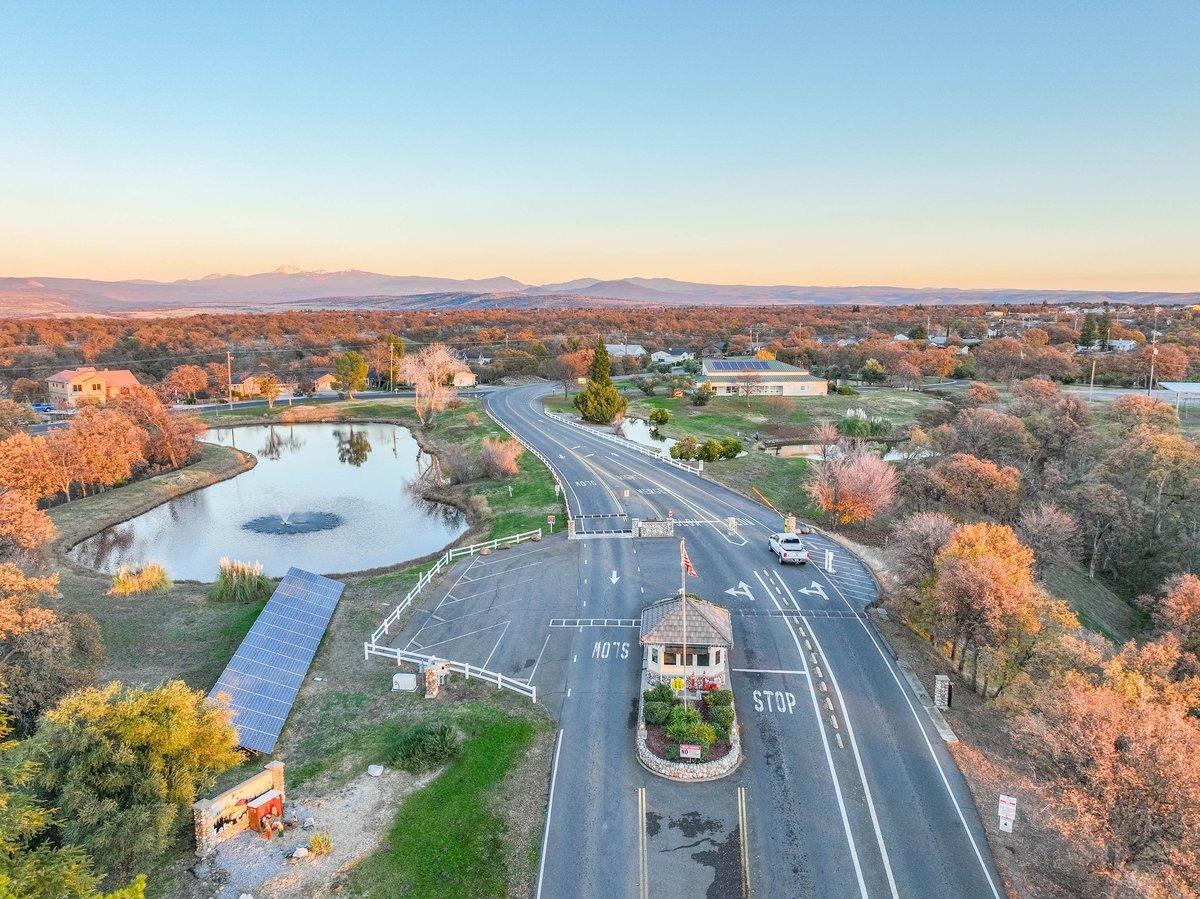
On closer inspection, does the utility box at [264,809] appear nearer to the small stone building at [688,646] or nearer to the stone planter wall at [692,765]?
the stone planter wall at [692,765]

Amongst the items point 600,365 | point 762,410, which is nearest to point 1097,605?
point 600,365

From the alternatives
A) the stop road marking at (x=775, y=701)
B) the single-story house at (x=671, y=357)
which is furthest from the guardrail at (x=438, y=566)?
the single-story house at (x=671, y=357)

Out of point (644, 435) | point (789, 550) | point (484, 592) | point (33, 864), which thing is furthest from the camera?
point (644, 435)

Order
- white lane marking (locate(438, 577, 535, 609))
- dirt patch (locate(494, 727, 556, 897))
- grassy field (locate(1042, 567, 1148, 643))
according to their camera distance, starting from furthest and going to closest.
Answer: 1. grassy field (locate(1042, 567, 1148, 643))
2. white lane marking (locate(438, 577, 535, 609))
3. dirt patch (locate(494, 727, 556, 897))

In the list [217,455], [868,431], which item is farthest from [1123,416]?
[217,455]

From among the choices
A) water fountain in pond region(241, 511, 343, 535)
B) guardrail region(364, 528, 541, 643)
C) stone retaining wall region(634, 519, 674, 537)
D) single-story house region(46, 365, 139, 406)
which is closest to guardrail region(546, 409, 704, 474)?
stone retaining wall region(634, 519, 674, 537)

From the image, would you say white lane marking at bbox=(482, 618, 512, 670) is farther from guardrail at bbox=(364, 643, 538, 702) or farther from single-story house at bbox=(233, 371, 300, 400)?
single-story house at bbox=(233, 371, 300, 400)

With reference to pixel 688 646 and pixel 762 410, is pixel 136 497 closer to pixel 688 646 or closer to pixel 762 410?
pixel 688 646
